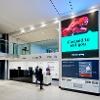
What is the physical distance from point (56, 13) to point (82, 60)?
347cm

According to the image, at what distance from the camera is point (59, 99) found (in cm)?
768

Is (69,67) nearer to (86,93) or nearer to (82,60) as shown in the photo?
(82,60)

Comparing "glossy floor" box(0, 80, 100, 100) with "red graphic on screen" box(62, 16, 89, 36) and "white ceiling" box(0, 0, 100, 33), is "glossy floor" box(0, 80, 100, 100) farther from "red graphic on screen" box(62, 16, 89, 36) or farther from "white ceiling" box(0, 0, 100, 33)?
"white ceiling" box(0, 0, 100, 33)

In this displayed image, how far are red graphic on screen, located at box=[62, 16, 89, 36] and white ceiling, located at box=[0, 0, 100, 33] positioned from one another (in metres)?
0.61

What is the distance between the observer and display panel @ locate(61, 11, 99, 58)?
29.9 feet

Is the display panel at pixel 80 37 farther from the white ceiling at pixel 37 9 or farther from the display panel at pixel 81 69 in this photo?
the white ceiling at pixel 37 9

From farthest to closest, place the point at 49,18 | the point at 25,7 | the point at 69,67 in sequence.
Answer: the point at 49,18 → the point at 69,67 → the point at 25,7

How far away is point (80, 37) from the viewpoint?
9797 mm

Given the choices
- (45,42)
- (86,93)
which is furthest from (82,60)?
(45,42)

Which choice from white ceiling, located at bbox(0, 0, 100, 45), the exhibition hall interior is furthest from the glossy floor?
white ceiling, located at bbox(0, 0, 100, 45)

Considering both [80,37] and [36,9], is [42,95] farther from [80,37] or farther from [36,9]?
[36,9]

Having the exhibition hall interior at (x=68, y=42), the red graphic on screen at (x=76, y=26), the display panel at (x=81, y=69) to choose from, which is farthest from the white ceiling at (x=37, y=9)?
the display panel at (x=81, y=69)

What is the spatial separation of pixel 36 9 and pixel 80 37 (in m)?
3.19

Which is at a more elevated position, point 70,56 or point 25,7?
point 25,7
